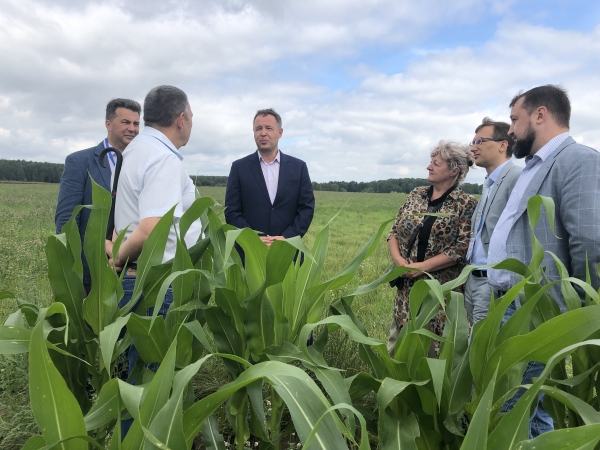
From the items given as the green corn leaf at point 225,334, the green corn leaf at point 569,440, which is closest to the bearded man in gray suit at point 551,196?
the green corn leaf at point 569,440

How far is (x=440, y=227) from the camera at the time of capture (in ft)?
12.0

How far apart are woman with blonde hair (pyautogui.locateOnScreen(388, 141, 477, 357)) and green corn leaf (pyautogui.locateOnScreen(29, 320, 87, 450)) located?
117 inches

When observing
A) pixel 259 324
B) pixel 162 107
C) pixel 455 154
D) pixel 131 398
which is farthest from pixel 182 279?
pixel 455 154

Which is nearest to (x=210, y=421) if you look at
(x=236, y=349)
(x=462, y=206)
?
(x=236, y=349)

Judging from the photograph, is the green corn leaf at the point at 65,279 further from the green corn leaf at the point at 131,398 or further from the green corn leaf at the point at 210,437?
the green corn leaf at the point at 131,398

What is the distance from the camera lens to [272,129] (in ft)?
14.0

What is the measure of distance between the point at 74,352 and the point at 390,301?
17.2ft

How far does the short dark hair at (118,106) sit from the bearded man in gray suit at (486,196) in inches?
116

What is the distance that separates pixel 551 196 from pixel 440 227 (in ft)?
3.50

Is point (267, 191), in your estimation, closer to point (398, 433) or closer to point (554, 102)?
point (554, 102)

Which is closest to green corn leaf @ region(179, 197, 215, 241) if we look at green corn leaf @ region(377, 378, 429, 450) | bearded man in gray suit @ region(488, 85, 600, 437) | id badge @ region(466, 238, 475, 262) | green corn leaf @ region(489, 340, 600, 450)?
green corn leaf @ region(377, 378, 429, 450)

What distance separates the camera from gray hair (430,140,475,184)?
12.0 ft

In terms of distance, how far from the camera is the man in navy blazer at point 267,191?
14.2 feet

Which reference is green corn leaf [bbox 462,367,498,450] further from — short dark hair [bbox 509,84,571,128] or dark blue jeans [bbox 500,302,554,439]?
short dark hair [bbox 509,84,571,128]
